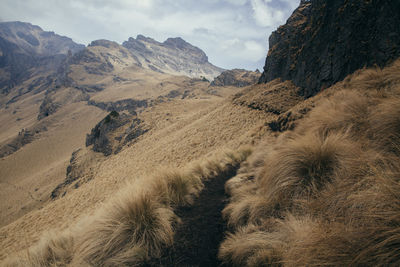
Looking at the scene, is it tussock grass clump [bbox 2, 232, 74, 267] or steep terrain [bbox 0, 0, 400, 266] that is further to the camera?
tussock grass clump [bbox 2, 232, 74, 267]

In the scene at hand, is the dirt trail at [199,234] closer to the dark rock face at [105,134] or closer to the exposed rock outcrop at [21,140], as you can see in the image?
the dark rock face at [105,134]

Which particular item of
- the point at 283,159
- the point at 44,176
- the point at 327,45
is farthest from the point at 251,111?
the point at 44,176

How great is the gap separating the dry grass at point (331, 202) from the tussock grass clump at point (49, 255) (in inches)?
86.6

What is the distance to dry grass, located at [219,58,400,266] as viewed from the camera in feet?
4.48

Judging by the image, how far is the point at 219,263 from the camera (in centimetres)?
214

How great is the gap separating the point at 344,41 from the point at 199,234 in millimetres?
9464

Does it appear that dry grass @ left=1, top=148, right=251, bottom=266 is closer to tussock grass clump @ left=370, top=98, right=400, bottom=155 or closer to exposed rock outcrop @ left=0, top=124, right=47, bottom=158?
tussock grass clump @ left=370, top=98, right=400, bottom=155

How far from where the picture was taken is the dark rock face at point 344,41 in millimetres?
5949

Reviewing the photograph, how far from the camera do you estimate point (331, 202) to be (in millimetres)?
1977

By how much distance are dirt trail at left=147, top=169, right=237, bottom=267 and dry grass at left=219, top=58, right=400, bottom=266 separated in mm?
189

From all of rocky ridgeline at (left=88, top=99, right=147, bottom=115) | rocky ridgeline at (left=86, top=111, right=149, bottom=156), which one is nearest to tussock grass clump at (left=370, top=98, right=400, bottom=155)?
rocky ridgeline at (left=86, top=111, right=149, bottom=156)

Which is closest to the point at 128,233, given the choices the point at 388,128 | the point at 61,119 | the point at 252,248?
the point at 252,248

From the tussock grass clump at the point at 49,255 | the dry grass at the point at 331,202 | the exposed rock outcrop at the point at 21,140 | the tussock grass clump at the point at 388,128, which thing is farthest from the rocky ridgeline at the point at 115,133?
the exposed rock outcrop at the point at 21,140

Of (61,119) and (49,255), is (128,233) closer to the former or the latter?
(49,255)
